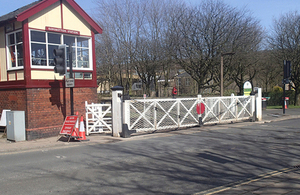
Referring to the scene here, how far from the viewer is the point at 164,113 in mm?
13008

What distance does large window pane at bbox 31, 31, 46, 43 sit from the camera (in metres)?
12.6

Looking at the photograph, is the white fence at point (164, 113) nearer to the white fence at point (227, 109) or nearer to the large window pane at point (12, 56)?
the white fence at point (227, 109)

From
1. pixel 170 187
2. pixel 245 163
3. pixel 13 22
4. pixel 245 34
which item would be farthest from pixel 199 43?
pixel 170 187

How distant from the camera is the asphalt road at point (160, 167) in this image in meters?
5.44

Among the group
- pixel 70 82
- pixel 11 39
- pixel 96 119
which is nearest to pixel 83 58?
pixel 70 82

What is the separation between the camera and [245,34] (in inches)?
997

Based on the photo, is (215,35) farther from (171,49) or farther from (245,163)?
(245,163)

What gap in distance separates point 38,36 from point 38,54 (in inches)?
34.4

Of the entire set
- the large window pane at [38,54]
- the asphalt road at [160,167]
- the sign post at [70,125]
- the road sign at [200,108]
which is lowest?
the asphalt road at [160,167]

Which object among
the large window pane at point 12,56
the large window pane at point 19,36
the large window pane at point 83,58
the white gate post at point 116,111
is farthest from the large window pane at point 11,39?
the white gate post at point 116,111

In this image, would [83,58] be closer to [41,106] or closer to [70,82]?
[70,82]

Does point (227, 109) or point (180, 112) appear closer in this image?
point (180, 112)

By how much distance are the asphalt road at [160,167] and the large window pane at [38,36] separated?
18.6ft

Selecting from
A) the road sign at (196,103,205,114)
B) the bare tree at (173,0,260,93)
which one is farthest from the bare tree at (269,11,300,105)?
the road sign at (196,103,205,114)
